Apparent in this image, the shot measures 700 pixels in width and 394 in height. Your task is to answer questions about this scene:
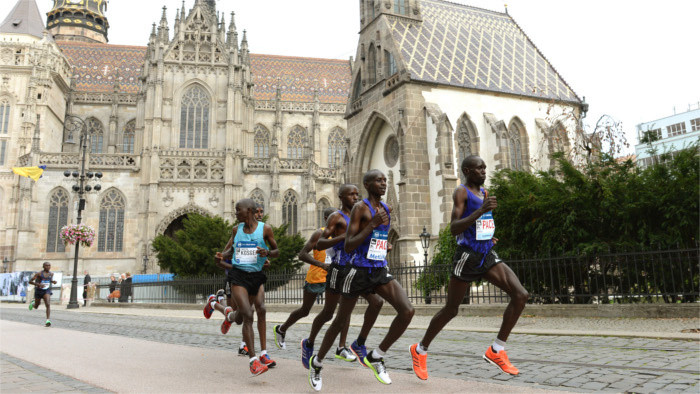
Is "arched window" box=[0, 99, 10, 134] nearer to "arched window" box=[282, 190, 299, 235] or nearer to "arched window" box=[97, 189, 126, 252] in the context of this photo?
"arched window" box=[97, 189, 126, 252]

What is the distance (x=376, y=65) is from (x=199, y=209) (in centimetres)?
1852

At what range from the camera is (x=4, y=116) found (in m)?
40.4

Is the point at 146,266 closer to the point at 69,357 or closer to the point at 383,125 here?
the point at 383,125

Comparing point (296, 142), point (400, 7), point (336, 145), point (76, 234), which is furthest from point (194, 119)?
point (400, 7)

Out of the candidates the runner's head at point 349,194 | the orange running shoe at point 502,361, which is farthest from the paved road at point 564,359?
the runner's head at point 349,194

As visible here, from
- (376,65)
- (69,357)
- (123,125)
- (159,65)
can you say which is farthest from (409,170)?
(123,125)

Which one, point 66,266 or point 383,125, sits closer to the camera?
point 383,125

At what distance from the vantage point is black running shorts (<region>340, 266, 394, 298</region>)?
4.13 m

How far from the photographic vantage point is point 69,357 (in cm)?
614

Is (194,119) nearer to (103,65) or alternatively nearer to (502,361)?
(103,65)

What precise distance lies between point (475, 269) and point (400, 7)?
69.2 ft

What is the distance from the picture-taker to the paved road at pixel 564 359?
408 cm

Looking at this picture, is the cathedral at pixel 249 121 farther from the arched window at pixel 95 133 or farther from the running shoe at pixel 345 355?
the running shoe at pixel 345 355

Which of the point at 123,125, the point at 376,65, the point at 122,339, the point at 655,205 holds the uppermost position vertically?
the point at 123,125
